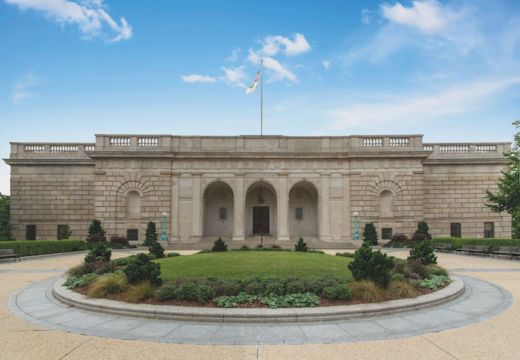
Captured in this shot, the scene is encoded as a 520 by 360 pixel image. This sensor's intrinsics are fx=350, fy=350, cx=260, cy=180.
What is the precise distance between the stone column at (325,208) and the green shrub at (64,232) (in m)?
24.4

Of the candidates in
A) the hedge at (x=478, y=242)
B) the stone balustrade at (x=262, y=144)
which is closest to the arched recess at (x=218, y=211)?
the stone balustrade at (x=262, y=144)

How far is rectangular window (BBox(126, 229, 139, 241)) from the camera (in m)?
33.8

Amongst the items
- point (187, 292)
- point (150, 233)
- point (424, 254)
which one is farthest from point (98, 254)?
point (150, 233)

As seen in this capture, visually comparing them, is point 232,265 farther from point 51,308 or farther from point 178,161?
point 178,161

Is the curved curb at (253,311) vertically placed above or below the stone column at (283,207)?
below

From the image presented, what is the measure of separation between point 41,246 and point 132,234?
9.46 m

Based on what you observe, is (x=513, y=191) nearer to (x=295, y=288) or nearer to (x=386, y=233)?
(x=386, y=233)

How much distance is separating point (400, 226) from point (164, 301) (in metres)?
29.4

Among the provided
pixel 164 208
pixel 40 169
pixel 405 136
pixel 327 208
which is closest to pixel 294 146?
pixel 327 208

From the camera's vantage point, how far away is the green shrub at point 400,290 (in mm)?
10188

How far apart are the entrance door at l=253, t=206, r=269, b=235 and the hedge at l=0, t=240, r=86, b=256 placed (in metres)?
16.6

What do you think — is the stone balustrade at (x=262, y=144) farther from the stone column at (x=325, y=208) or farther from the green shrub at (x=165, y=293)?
the green shrub at (x=165, y=293)

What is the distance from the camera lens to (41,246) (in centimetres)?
2498

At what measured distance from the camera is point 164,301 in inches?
381
